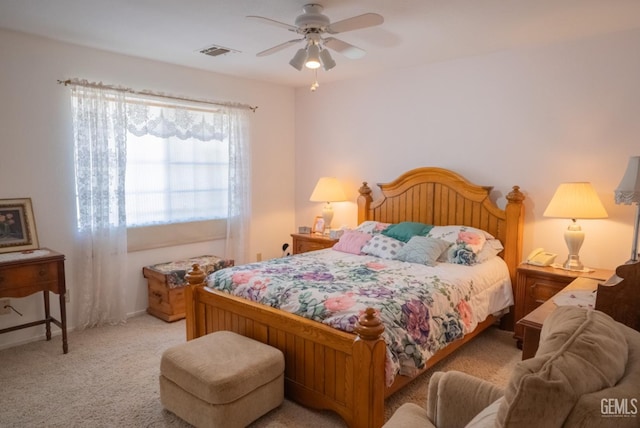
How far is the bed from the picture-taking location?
2.17 metres

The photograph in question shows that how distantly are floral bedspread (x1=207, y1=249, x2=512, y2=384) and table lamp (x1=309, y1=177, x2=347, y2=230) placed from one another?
1.22 meters

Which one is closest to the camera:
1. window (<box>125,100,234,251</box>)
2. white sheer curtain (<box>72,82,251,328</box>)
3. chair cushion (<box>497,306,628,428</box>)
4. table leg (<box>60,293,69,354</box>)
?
chair cushion (<box>497,306,628,428</box>)

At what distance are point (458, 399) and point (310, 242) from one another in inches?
131

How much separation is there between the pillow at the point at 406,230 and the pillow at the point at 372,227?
94mm

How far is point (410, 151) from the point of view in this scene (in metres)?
4.45

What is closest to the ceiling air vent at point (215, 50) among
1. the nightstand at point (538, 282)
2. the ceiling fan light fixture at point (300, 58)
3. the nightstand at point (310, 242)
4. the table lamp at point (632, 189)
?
the ceiling fan light fixture at point (300, 58)

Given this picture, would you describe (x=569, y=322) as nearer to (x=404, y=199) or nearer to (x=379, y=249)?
(x=379, y=249)

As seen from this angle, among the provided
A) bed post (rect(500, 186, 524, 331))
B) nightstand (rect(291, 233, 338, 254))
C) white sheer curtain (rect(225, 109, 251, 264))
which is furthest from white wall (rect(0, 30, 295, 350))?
bed post (rect(500, 186, 524, 331))

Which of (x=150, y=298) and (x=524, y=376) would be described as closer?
(x=524, y=376)

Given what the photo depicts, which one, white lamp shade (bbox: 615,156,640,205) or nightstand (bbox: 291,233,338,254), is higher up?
white lamp shade (bbox: 615,156,640,205)

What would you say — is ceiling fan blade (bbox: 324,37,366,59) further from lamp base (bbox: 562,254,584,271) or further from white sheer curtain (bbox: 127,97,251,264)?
lamp base (bbox: 562,254,584,271)

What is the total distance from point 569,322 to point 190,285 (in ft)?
8.30

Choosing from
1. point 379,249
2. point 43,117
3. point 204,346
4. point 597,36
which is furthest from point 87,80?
point 597,36

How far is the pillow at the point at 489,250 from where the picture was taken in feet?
11.7
